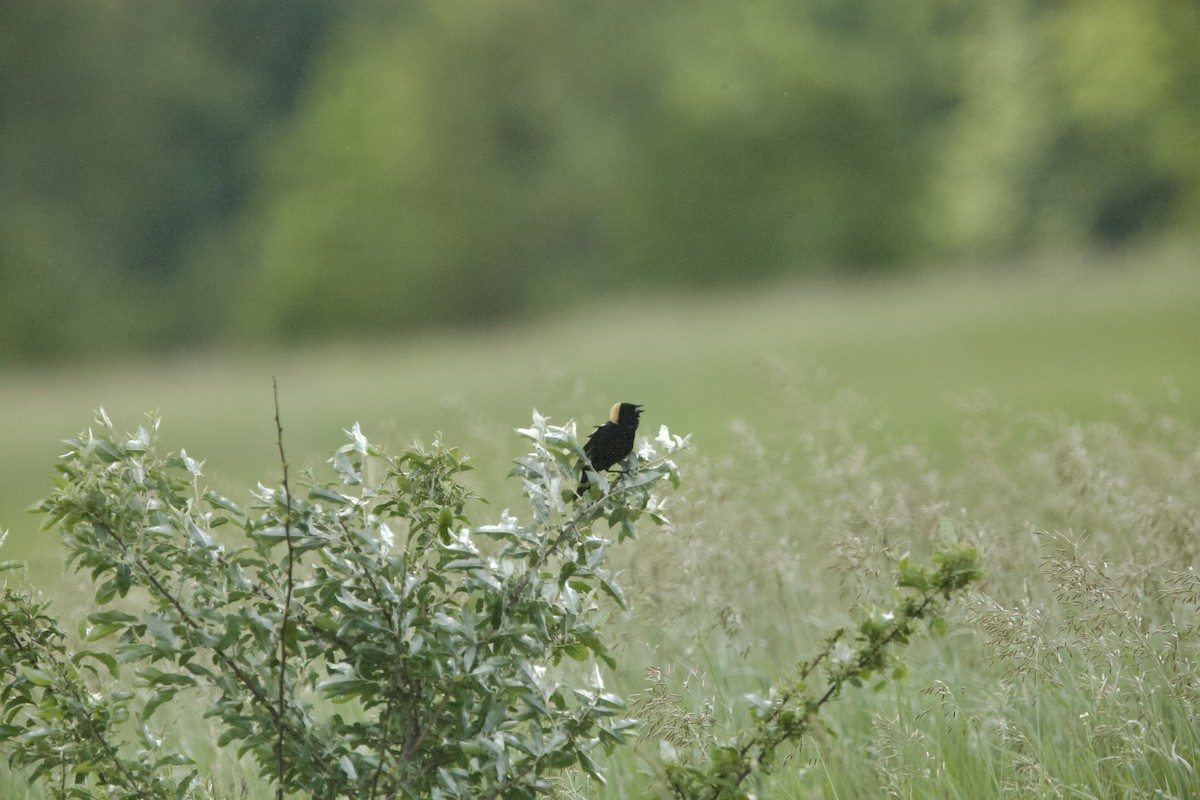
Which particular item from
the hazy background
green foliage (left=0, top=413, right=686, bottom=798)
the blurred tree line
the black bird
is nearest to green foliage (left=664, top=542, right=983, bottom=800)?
green foliage (left=0, top=413, right=686, bottom=798)

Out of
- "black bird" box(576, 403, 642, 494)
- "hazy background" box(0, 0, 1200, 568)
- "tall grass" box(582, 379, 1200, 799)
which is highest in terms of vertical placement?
"hazy background" box(0, 0, 1200, 568)

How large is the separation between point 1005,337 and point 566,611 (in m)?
25.2

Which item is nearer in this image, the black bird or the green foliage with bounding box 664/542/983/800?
the green foliage with bounding box 664/542/983/800

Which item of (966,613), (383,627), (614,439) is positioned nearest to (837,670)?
(614,439)

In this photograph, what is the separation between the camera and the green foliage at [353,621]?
3.00 m

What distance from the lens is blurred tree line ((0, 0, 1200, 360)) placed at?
39.8m

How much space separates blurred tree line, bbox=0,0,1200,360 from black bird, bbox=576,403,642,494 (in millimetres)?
37714

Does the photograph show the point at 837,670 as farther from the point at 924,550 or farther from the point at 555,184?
the point at 555,184

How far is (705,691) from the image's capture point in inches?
193

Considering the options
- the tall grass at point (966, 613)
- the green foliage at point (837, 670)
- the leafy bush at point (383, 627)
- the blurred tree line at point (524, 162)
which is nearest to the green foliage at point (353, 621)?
the leafy bush at point (383, 627)

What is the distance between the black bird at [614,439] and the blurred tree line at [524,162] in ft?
124

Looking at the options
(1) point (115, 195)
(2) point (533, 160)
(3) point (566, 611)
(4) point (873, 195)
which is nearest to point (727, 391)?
(3) point (566, 611)

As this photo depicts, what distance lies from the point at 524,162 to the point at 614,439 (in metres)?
45.5

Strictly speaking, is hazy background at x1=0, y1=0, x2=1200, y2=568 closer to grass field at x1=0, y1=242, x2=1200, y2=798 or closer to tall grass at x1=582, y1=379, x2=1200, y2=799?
grass field at x1=0, y1=242, x2=1200, y2=798
